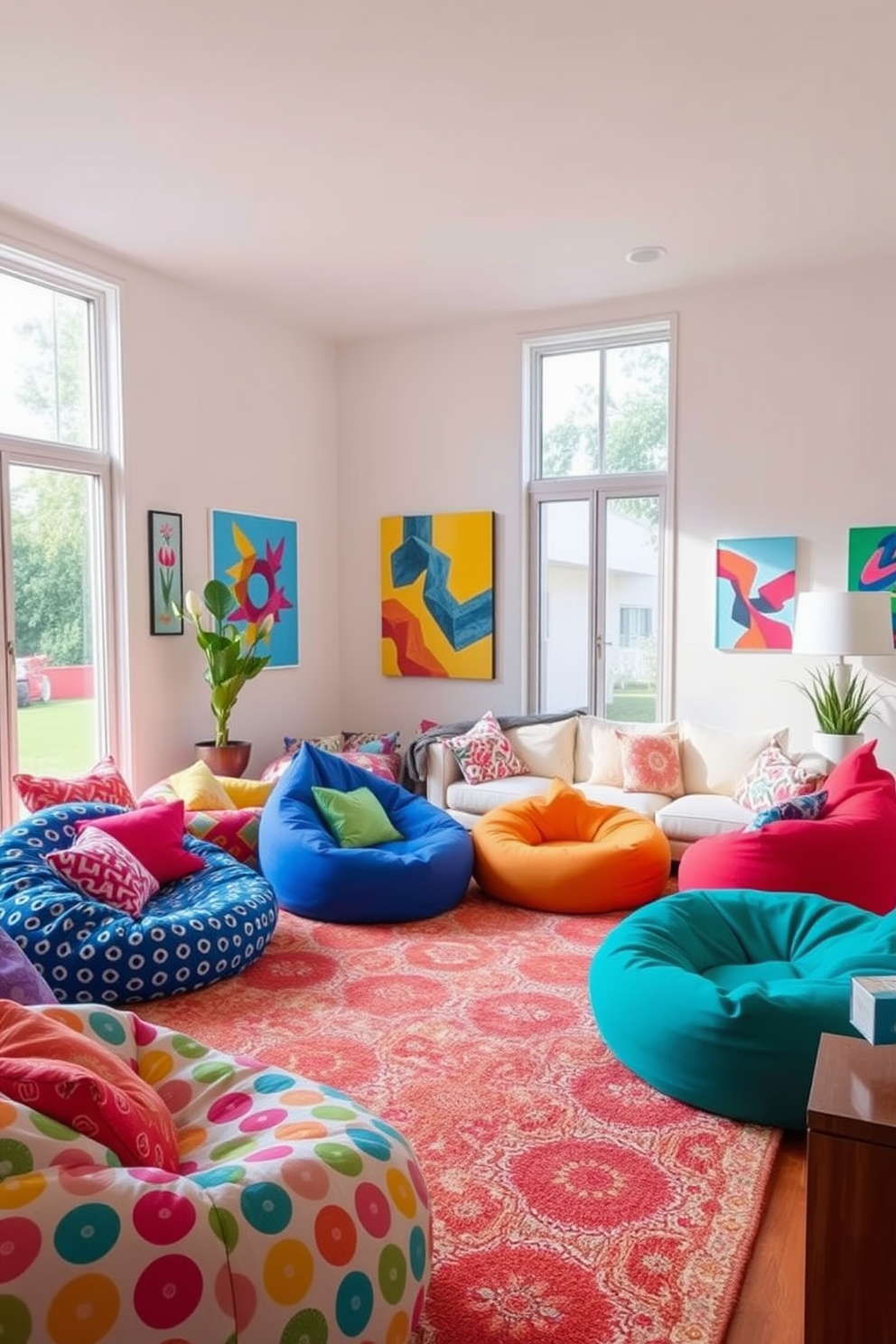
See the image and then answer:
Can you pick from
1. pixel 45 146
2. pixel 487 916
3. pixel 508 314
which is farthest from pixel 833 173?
pixel 487 916

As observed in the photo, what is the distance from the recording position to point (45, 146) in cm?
391

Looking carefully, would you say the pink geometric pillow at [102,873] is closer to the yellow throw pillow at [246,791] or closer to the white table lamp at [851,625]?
the yellow throw pillow at [246,791]

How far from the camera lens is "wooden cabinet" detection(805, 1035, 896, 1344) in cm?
150

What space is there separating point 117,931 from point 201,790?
1662mm

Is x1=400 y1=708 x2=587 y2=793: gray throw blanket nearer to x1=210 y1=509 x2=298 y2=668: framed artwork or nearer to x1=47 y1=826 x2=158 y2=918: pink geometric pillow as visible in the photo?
x1=210 y1=509 x2=298 y2=668: framed artwork

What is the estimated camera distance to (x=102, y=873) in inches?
142

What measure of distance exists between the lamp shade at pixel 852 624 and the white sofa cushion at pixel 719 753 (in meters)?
0.60

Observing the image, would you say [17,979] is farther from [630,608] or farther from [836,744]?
[630,608]

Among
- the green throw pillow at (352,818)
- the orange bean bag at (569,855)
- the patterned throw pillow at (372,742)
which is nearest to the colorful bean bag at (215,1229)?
the orange bean bag at (569,855)

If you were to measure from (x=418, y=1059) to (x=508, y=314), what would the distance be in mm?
4856

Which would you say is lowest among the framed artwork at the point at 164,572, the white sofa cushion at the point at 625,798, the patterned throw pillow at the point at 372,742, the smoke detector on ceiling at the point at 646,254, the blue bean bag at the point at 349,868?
the blue bean bag at the point at 349,868

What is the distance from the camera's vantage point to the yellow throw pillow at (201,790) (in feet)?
16.0

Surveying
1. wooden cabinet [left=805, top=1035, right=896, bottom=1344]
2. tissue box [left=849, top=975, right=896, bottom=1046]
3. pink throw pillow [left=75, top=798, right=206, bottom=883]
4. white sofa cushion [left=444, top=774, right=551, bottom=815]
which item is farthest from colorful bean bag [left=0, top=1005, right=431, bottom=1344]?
white sofa cushion [left=444, top=774, right=551, bottom=815]

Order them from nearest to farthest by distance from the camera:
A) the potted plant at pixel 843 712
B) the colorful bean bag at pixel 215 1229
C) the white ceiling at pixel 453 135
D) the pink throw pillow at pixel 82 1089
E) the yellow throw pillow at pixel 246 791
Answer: the colorful bean bag at pixel 215 1229, the pink throw pillow at pixel 82 1089, the white ceiling at pixel 453 135, the potted plant at pixel 843 712, the yellow throw pillow at pixel 246 791
